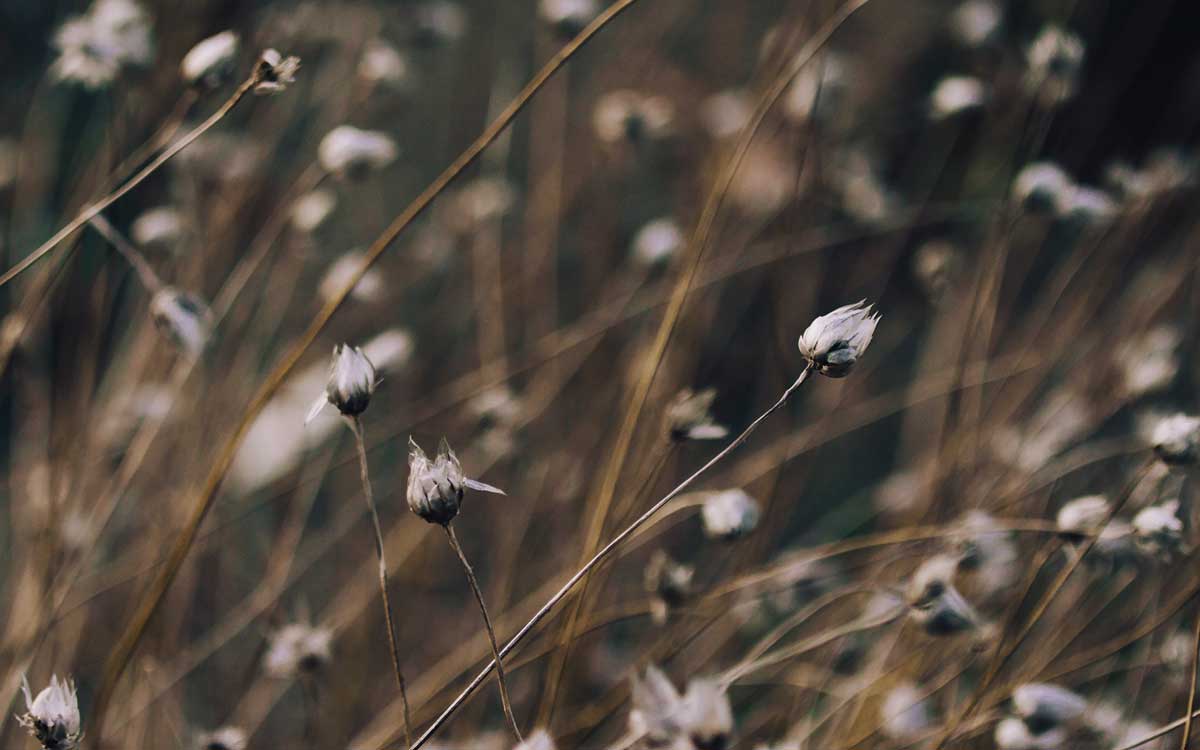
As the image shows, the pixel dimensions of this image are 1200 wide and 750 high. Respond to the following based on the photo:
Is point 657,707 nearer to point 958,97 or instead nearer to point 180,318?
point 180,318

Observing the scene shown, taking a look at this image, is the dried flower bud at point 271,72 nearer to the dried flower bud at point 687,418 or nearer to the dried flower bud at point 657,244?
the dried flower bud at point 687,418

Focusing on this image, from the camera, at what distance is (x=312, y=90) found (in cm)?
104

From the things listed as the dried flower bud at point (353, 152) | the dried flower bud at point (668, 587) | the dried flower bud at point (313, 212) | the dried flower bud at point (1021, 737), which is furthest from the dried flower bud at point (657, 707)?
the dried flower bud at point (313, 212)

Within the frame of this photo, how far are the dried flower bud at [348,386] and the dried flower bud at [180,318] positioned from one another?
0.17 metres

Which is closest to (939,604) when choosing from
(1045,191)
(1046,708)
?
(1046,708)

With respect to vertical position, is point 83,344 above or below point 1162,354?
above

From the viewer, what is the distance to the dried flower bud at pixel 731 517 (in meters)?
0.51

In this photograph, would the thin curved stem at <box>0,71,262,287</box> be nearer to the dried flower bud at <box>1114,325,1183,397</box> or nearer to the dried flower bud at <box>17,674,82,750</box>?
the dried flower bud at <box>17,674,82,750</box>

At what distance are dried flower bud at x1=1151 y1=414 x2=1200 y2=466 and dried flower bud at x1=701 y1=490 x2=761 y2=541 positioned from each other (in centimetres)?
23

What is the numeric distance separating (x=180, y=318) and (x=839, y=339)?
37cm

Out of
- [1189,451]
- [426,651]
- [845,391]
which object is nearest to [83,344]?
[426,651]

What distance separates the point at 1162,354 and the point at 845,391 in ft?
0.87

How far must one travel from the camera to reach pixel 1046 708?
51 cm

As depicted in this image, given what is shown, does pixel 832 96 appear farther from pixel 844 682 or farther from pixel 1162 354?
pixel 844 682
